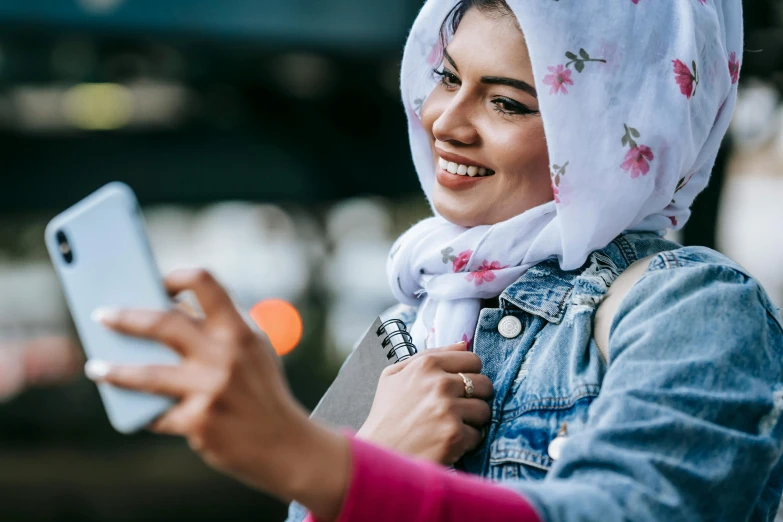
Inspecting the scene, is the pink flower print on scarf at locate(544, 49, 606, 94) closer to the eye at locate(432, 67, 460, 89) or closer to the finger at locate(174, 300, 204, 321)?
the eye at locate(432, 67, 460, 89)

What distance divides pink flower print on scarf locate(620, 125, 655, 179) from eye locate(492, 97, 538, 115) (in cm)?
18

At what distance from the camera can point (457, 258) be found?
165 centimetres

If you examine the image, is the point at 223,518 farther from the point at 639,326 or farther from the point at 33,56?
the point at 639,326

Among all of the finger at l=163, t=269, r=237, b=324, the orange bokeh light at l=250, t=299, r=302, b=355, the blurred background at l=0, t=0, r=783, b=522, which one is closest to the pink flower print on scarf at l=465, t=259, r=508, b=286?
the finger at l=163, t=269, r=237, b=324

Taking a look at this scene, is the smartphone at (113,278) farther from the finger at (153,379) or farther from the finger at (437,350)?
the finger at (437,350)

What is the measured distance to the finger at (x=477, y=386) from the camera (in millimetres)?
1432

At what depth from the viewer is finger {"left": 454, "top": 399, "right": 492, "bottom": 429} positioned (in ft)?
4.58

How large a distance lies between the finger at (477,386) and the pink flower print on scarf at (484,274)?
0.20 metres

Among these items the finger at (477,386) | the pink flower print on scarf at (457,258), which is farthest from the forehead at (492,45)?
the finger at (477,386)

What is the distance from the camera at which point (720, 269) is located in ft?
4.24

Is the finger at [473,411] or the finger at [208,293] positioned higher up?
the finger at [208,293]

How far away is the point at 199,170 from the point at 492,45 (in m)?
6.35

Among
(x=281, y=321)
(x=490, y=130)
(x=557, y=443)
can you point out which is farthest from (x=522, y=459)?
(x=281, y=321)

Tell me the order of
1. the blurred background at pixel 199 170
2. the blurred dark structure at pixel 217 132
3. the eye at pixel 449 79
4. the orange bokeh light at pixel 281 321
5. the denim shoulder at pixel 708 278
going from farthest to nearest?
the orange bokeh light at pixel 281 321, the blurred dark structure at pixel 217 132, the blurred background at pixel 199 170, the eye at pixel 449 79, the denim shoulder at pixel 708 278
